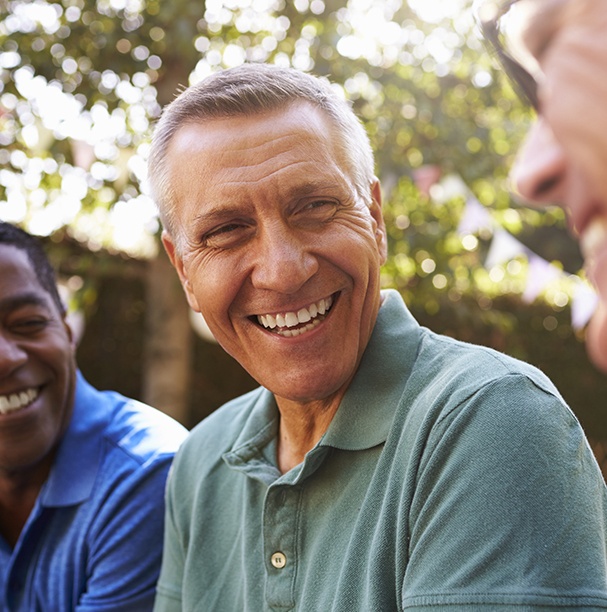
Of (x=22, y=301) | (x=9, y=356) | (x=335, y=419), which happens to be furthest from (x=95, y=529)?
(x=335, y=419)

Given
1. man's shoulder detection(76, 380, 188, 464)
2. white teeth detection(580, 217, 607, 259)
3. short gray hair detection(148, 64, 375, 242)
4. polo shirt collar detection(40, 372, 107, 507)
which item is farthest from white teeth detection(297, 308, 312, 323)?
white teeth detection(580, 217, 607, 259)

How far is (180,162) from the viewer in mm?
1753

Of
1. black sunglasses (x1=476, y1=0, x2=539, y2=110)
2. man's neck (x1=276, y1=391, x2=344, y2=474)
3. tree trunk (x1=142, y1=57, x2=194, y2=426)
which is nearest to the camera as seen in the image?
black sunglasses (x1=476, y1=0, x2=539, y2=110)

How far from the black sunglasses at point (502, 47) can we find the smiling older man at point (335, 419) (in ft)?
2.61

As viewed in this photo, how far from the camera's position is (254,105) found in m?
1.70

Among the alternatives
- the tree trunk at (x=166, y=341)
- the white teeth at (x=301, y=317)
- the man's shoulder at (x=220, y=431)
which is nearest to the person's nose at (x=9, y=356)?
the man's shoulder at (x=220, y=431)

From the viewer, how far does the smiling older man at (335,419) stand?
1285 millimetres

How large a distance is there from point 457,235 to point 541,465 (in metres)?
Answer: 3.41

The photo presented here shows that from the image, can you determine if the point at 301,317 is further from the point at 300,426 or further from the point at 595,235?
the point at 595,235

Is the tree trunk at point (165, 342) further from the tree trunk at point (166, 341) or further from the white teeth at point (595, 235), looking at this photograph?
the white teeth at point (595, 235)

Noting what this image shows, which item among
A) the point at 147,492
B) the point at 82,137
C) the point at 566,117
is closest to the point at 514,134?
the point at 82,137

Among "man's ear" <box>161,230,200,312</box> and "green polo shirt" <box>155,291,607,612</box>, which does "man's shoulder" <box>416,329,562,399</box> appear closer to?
"green polo shirt" <box>155,291,607,612</box>

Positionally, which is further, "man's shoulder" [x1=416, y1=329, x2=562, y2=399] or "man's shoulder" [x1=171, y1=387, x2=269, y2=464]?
"man's shoulder" [x1=171, y1=387, x2=269, y2=464]

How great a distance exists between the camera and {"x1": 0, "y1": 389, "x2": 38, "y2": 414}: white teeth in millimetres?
2398
